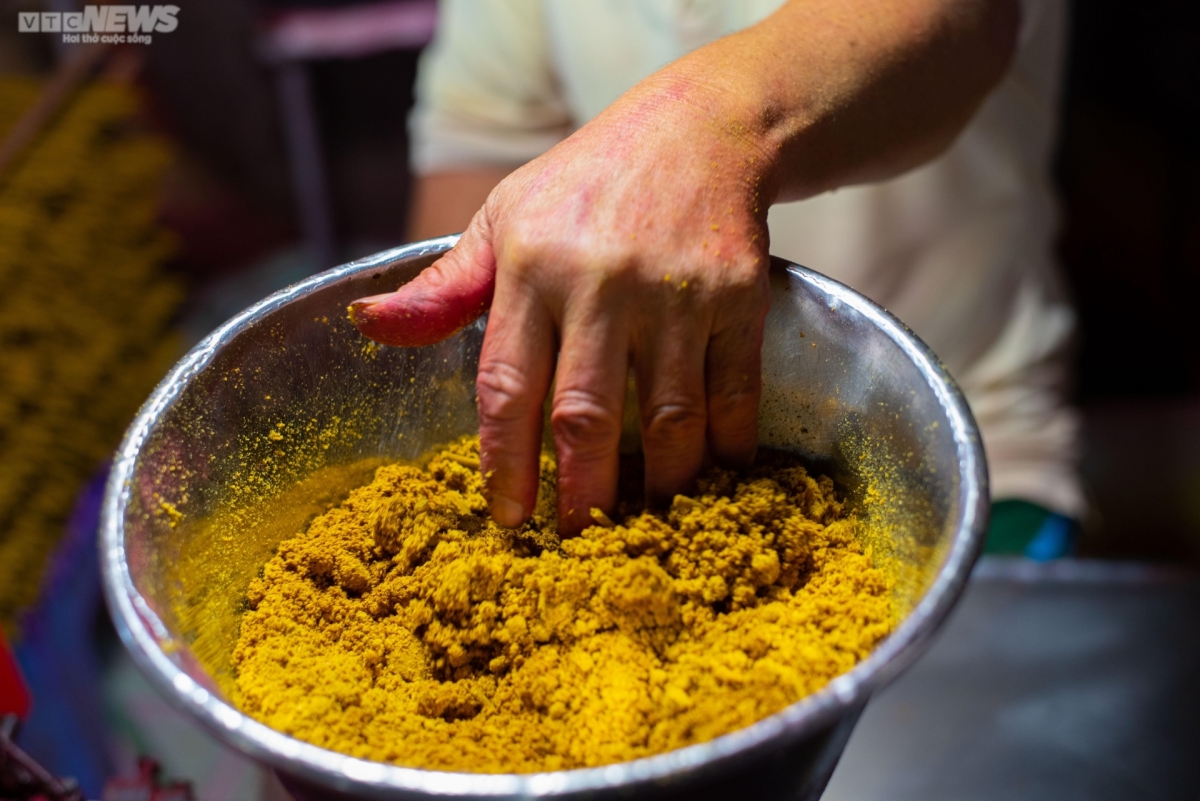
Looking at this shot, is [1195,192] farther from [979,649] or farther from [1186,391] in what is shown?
[979,649]

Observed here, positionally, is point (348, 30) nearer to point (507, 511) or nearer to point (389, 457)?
point (389, 457)

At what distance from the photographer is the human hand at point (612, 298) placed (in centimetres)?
47

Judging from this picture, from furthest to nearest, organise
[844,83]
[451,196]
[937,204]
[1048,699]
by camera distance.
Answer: [451,196] < [937,204] < [1048,699] < [844,83]

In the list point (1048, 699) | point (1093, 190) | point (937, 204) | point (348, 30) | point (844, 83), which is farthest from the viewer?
point (348, 30)

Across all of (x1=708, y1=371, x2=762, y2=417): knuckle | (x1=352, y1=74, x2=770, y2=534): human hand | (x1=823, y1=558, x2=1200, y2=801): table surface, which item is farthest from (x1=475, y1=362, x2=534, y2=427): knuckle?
(x1=823, y1=558, x2=1200, y2=801): table surface

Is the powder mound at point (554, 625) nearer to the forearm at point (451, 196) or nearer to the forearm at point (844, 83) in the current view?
the forearm at point (844, 83)

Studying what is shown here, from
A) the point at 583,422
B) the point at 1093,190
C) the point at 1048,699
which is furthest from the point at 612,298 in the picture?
the point at 1093,190

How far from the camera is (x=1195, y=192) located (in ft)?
5.56

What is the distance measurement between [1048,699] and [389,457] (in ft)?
2.33

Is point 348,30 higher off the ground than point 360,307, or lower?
higher

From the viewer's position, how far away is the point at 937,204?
107 centimetres

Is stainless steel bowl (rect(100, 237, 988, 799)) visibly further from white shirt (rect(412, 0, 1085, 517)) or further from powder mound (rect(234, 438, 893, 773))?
white shirt (rect(412, 0, 1085, 517))

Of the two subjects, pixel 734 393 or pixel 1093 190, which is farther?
pixel 1093 190

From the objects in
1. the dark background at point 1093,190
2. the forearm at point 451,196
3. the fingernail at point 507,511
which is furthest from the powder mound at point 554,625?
the dark background at point 1093,190
